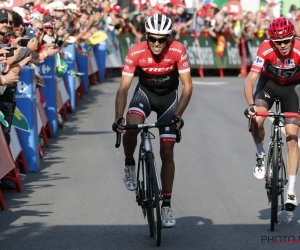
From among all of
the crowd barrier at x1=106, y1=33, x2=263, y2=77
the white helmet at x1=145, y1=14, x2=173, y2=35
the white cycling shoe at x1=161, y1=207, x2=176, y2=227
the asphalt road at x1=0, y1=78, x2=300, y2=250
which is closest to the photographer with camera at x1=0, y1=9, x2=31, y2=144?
the asphalt road at x1=0, y1=78, x2=300, y2=250

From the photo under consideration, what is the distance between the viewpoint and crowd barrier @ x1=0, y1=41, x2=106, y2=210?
36.4 ft

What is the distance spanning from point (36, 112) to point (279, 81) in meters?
4.24

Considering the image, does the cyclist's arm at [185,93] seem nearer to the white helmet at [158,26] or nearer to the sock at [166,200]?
→ the white helmet at [158,26]

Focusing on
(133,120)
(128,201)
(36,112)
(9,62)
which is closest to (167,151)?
(133,120)

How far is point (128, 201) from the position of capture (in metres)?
10.4

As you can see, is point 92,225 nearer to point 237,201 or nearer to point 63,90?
point 237,201

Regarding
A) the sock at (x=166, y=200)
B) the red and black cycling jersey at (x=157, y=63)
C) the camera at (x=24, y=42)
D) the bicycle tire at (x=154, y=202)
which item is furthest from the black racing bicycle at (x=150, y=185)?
the camera at (x=24, y=42)

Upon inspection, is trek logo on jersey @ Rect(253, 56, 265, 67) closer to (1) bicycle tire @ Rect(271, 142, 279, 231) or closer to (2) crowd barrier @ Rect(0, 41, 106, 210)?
(1) bicycle tire @ Rect(271, 142, 279, 231)

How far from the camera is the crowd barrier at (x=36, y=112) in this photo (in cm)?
1109

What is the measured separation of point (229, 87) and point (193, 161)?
1338 cm

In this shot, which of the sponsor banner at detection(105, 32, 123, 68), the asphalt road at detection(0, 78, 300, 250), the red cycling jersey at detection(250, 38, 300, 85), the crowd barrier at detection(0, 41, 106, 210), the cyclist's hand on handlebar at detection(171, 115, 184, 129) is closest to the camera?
the cyclist's hand on handlebar at detection(171, 115, 184, 129)

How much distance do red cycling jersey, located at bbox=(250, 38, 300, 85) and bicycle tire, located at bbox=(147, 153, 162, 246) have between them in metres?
1.74

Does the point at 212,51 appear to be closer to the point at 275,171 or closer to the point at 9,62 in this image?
the point at 9,62

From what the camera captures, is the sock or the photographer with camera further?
the photographer with camera
